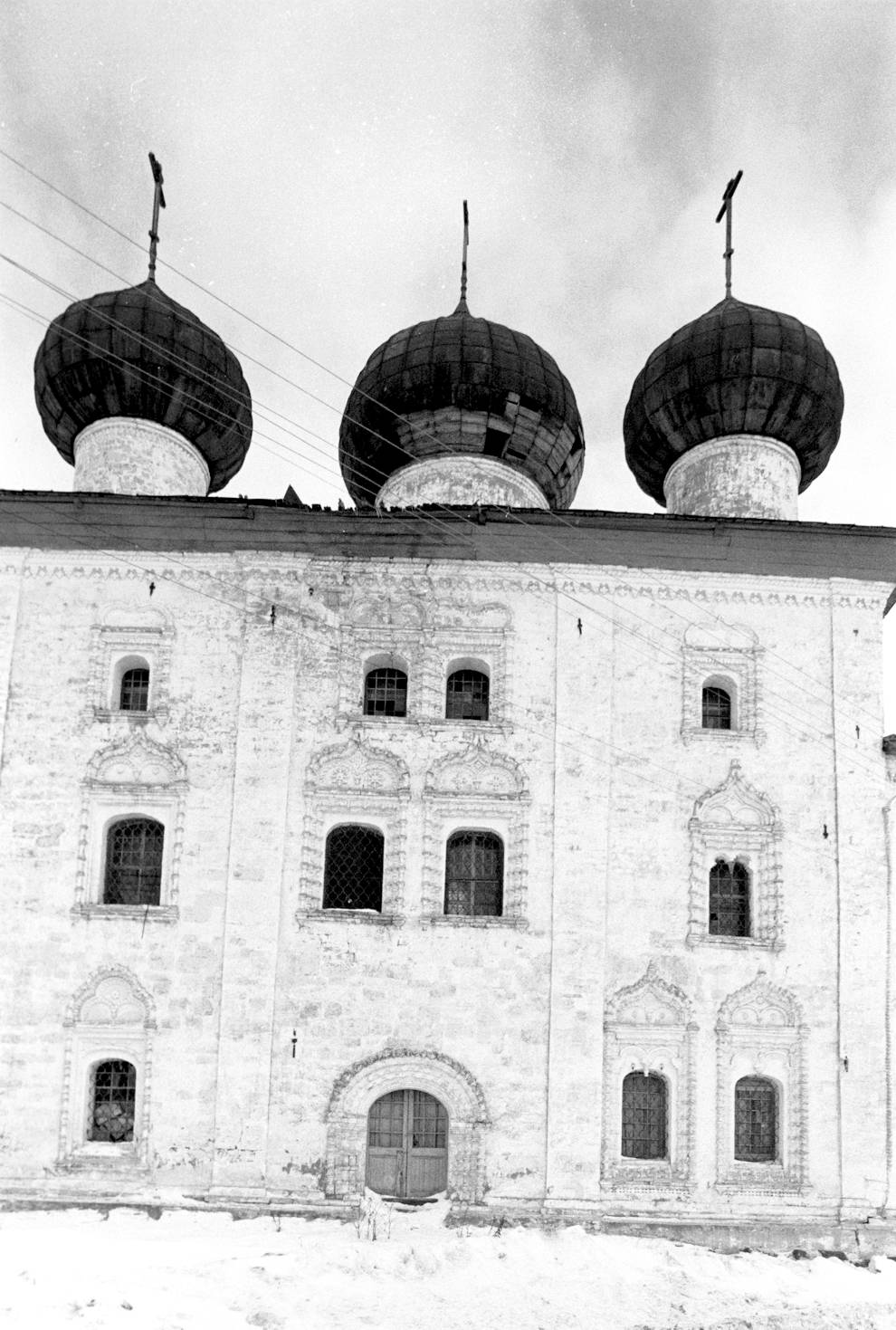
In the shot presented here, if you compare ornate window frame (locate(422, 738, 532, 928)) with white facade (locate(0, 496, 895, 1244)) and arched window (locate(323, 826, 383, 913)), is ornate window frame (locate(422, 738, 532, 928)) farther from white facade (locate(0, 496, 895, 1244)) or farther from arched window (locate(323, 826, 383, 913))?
arched window (locate(323, 826, 383, 913))

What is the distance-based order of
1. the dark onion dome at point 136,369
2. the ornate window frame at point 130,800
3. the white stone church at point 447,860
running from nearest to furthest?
1. the white stone church at point 447,860
2. the ornate window frame at point 130,800
3. the dark onion dome at point 136,369

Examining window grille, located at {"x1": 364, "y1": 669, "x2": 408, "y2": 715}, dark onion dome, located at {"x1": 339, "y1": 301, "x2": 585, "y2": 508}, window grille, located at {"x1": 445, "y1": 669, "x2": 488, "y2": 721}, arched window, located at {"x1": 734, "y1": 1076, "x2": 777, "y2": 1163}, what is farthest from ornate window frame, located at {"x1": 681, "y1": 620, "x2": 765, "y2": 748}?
dark onion dome, located at {"x1": 339, "y1": 301, "x2": 585, "y2": 508}

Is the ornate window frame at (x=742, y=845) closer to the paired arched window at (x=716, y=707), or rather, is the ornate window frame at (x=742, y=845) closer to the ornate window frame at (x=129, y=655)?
the paired arched window at (x=716, y=707)

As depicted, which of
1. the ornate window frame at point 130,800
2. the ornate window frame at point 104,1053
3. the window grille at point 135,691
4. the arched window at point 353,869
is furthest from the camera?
the window grille at point 135,691

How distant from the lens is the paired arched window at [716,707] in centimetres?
1376

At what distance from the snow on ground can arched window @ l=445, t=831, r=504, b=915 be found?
2.68 meters

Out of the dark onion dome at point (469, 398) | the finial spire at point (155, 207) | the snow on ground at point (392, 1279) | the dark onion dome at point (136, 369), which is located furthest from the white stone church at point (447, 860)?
the finial spire at point (155, 207)

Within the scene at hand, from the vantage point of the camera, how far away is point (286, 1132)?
12.3 metres

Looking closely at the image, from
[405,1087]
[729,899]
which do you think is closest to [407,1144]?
[405,1087]

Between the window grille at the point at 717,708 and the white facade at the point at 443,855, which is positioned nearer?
the white facade at the point at 443,855

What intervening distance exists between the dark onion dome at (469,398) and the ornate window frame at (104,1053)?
6686 millimetres

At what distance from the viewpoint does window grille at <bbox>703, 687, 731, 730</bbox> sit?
1377cm

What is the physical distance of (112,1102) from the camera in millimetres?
12516

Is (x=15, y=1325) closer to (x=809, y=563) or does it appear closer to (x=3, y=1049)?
(x=3, y=1049)
